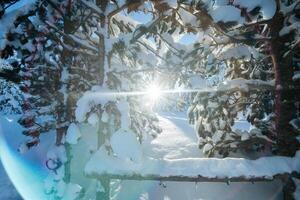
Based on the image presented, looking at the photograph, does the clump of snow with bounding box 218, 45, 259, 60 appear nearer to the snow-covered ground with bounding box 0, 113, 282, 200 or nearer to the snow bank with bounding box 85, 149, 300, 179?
the snow bank with bounding box 85, 149, 300, 179

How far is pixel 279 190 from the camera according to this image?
7.77 m

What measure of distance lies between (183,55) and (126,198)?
444cm

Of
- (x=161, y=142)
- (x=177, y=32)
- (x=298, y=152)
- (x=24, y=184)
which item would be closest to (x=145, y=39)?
(x=177, y=32)

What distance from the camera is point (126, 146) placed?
190 inches

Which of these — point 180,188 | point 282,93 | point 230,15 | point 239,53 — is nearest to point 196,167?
point 282,93

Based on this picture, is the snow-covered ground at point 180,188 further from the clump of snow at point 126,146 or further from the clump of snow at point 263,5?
the clump of snow at point 263,5

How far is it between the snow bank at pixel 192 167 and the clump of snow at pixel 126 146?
284 millimetres

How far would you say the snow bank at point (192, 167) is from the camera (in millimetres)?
5031

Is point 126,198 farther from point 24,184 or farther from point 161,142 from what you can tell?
point 24,184

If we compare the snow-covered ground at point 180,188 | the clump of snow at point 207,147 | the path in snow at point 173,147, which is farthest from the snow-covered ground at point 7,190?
the clump of snow at point 207,147

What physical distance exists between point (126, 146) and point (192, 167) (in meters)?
1.05

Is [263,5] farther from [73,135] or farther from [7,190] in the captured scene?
[7,190]

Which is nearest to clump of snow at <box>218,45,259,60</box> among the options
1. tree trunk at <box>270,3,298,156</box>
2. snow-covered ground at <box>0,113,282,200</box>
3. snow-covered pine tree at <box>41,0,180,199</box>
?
tree trunk at <box>270,3,298,156</box>

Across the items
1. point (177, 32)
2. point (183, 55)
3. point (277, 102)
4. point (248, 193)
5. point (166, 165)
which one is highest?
point (177, 32)
